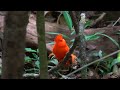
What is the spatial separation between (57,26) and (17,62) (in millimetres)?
3041

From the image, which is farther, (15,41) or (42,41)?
(42,41)

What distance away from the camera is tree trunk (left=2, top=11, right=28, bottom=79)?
780mm

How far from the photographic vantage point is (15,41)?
2.57 ft

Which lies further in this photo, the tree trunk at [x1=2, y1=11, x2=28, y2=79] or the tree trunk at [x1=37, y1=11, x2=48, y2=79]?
the tree trunk at [x1=37, y1=11, x2=48, y2=79]

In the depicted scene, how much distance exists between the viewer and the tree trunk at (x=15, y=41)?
780mm

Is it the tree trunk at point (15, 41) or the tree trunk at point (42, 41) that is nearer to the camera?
the tree trunk at point (15, 41)
